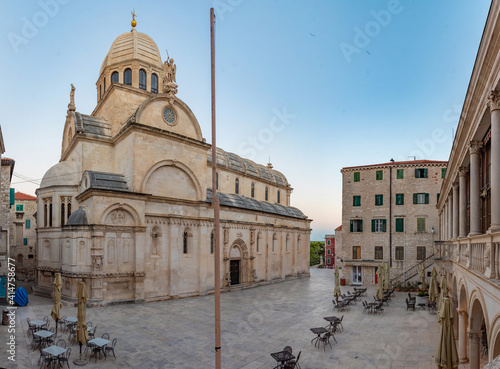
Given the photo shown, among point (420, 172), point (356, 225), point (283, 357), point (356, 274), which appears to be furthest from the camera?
point (356, 225)

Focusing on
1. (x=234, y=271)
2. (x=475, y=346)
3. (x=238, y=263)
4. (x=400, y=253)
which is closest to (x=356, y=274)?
(x=400, y=253)

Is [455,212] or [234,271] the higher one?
[455,212]

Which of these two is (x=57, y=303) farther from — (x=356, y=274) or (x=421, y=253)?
(x=421, y=253)

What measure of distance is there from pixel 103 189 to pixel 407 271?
29248mm

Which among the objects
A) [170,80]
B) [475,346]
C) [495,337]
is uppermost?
[170,80]

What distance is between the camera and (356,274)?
37.2 m

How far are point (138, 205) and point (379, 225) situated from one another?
81.5ft

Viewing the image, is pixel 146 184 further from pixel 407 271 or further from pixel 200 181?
pixel 407 271

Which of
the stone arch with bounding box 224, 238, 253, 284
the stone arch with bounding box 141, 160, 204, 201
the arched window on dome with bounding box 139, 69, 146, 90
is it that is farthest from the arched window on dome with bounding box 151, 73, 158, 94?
the stone arch with bounding box 224, 238, 253, 284

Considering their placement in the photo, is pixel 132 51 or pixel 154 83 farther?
pixel 154 83

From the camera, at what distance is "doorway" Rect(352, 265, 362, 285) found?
3709cm

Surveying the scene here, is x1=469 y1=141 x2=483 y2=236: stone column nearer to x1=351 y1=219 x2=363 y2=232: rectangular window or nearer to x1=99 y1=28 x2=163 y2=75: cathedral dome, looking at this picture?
x1=351 y1=219 x2=363 y2=232: rectangular window

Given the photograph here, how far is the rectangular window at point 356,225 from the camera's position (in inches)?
1475

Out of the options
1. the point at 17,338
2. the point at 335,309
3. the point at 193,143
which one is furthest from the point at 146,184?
the point at 335,309
